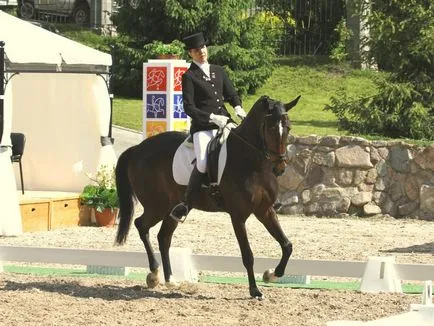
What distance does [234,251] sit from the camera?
44.8 feet

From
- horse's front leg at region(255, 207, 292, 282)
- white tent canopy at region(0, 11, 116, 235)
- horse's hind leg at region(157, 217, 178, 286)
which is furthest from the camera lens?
white tent canopy at region(0, 11, 116, 235)

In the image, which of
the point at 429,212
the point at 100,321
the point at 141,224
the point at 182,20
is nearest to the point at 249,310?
the point at 100,321

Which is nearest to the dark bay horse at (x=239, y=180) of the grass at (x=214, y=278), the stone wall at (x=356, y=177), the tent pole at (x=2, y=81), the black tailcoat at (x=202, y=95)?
the black tailcoat at (x=202, y=95)

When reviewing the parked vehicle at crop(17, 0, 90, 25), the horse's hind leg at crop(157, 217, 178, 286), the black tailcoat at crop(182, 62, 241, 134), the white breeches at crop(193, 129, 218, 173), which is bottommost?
the horse's hind leg at crop(157, 217, 178, 286)

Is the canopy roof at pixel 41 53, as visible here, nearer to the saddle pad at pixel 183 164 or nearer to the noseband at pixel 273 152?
the saddle pad at pixel 183 164

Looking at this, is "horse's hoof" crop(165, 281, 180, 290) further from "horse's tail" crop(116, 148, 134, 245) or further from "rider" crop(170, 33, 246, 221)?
"horse's tail" crop(116, 148, 134, 245)

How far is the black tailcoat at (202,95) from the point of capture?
10562 millimetres

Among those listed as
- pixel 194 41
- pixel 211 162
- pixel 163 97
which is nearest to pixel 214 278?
pixel 211 162

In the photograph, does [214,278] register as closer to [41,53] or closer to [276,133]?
[276,133]

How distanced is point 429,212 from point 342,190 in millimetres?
1309

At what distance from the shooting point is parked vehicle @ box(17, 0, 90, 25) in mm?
37469

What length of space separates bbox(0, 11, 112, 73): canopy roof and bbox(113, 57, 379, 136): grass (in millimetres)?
8376

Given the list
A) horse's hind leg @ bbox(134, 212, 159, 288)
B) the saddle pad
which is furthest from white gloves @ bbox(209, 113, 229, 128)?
horse's hind leg @ bbox(134, 212, 159, 288)

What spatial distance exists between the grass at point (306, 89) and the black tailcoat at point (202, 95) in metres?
14.1
